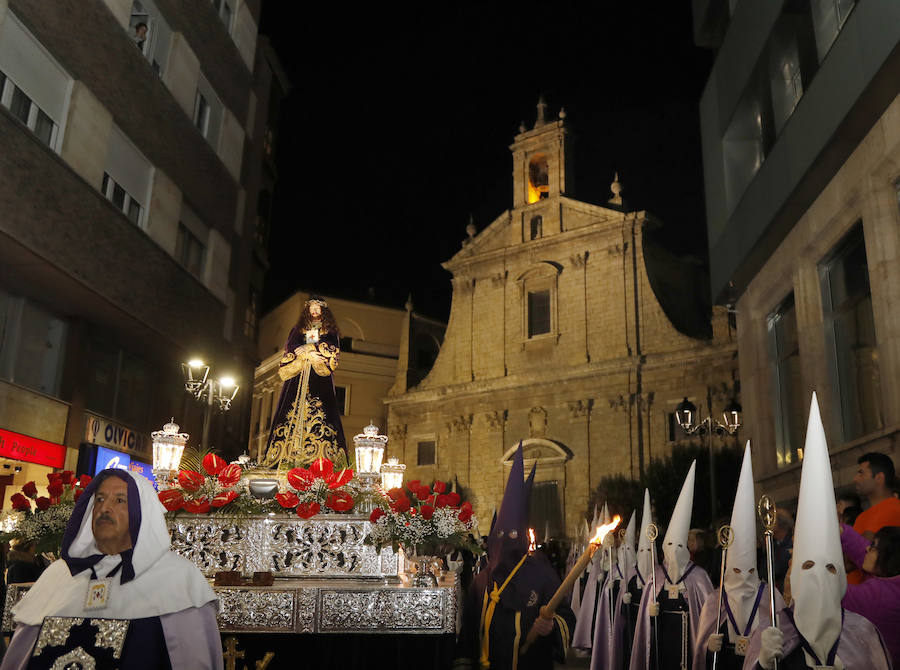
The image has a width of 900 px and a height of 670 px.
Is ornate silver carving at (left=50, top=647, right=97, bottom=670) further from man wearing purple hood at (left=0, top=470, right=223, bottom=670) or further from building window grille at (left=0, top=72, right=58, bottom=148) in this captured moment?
building window grille at (left=0, top=72, right=58, bottom=148)

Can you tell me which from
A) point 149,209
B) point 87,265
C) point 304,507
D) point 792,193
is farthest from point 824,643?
point 149,209

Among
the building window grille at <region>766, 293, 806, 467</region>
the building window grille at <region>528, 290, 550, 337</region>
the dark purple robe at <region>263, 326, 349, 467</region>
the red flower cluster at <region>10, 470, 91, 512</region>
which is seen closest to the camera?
the red flower cluster at <region>10, 470, 91, 512</region>

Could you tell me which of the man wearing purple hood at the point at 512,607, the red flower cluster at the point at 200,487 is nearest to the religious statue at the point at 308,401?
the red flower cluster at the point at 200,487

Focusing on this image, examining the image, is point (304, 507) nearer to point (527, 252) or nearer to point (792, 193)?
point (792, 193)

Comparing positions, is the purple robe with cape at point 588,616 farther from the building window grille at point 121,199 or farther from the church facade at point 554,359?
→ the church facade at point 554,359

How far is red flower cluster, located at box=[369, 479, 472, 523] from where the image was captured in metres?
6.49

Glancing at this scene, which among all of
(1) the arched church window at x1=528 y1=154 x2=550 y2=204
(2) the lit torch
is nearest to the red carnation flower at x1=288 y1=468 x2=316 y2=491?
(2) the lit torch

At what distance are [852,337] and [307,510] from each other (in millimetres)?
9468

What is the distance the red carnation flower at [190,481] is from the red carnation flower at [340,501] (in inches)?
42.8

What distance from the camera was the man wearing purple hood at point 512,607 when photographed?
19.5ft

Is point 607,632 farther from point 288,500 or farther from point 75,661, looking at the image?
point 75,661

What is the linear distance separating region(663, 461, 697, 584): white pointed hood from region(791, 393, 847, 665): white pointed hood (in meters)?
2.69

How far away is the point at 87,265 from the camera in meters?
14.6

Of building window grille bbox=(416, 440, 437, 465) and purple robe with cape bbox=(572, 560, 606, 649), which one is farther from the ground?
building window grille bbox=(416, 440, 437, 465)
